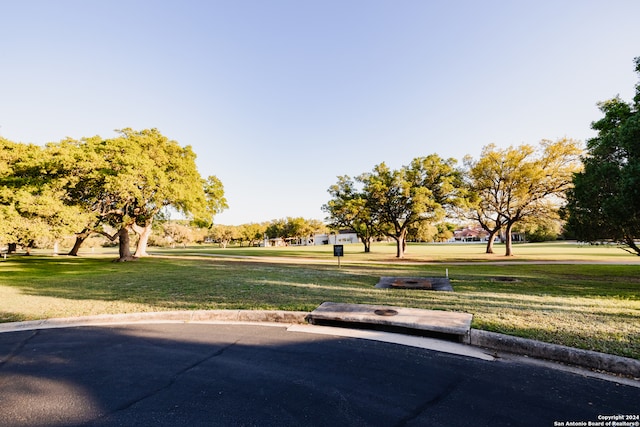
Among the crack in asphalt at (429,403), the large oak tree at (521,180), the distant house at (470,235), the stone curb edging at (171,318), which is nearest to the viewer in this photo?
the crack in asphalt at (429,403)

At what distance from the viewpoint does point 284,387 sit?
328 cm

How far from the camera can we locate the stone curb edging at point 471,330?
3.66 m

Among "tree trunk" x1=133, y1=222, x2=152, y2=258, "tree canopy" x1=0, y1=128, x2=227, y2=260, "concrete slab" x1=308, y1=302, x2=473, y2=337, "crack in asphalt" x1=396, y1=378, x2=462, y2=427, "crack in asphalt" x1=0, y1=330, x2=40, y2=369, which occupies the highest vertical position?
"tree canopy" x1=0, y1=128, x2=227, y2=260

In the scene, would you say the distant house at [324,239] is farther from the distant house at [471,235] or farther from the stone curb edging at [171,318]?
the stone curb edging at [171,318]

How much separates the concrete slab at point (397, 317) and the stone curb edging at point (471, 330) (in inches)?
11.9

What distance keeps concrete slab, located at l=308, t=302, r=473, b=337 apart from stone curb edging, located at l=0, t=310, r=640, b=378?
0.99ft

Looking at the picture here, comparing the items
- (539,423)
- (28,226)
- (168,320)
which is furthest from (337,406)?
(28,226)

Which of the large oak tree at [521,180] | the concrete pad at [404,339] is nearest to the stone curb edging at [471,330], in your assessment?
the concrete pad at [404,339]

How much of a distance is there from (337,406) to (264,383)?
949 millimetres

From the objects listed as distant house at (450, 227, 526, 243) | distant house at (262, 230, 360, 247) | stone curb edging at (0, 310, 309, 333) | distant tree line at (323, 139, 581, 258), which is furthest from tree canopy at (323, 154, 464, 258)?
distant house at (450, 227, 526, 243)

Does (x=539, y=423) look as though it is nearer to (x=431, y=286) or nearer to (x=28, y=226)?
(x=431, y=286)

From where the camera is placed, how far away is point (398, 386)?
3.27 metres

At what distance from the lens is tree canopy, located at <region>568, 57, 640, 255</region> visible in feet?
27.5

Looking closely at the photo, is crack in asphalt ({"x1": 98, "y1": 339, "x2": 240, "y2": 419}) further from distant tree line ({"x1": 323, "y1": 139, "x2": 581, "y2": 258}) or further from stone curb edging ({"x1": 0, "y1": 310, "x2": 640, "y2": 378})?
distant tree line ({"x1": 323, "y1": 139, "x2": 581, "y2": 258})
